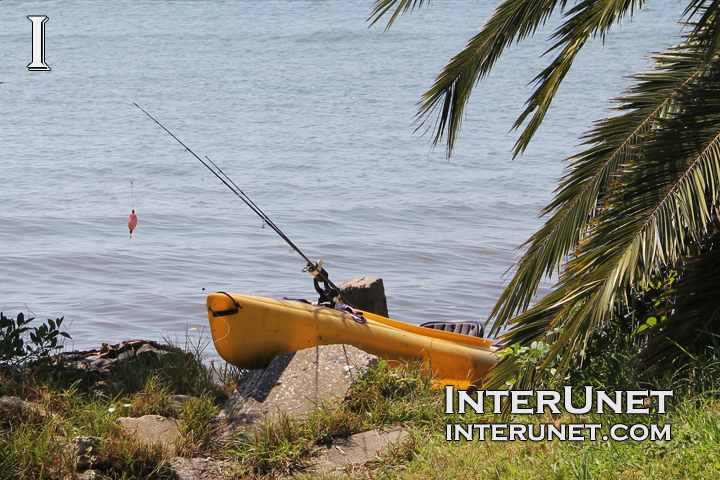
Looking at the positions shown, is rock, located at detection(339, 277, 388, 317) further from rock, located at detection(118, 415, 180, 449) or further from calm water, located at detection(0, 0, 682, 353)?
rock, located at detection(118, 415, 180, 449)

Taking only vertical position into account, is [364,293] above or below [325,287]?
below

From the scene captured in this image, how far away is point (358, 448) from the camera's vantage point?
436 centimetres

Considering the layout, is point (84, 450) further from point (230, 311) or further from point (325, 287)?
point (325, 287)

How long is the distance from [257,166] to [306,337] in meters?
11.0

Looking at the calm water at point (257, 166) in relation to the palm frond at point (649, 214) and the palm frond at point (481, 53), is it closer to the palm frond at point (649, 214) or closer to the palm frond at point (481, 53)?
the palm frond at point (481, 53)

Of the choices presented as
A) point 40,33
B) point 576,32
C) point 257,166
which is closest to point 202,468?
point 576,32

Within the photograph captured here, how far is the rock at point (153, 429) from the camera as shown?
4345 millimetres

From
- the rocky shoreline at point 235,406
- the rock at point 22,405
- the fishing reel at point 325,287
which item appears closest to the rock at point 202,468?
the rocky shoreline at point 235,406

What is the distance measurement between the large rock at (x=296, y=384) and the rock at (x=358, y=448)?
36 centimetres

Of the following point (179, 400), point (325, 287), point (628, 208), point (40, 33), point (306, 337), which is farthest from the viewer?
point (40, 33)

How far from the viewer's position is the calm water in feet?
30.5

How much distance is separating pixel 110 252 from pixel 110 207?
290cm

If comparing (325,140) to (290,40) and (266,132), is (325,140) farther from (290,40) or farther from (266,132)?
(290,40)

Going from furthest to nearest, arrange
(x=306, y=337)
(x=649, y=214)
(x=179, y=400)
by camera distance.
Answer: (x=306, y=337), (x=179, y=400), (x=649, y=214)
